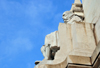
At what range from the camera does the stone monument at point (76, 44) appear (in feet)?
17.2

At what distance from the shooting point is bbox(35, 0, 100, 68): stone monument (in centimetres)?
525

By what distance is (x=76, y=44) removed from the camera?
590 cm

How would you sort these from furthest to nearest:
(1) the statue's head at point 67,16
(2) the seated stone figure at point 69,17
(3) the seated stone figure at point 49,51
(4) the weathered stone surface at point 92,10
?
(1) the statue's head at point 67,16, (2) the seated stone figure at point 69,17, (3) the seated stone figure at point 49,51, (4) the weathered stone surface at point 92,10

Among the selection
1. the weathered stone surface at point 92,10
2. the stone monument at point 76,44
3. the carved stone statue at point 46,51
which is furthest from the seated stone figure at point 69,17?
the carved stone statue at point 46,51

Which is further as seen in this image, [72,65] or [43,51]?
[43,51]

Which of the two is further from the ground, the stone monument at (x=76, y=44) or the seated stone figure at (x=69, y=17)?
the seated stone figure at (x=69, y=17)

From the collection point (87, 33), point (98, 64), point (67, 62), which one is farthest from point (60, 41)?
point (98, 64)

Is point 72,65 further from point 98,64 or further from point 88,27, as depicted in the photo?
point 88,27

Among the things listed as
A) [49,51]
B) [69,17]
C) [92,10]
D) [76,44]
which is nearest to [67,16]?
[69,17]

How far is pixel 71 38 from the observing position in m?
6.44

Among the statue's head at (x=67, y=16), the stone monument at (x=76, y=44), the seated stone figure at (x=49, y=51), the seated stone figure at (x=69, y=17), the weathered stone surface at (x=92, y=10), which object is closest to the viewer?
the stone monument at (x=76, y=44)

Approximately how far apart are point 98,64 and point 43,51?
8.67ft

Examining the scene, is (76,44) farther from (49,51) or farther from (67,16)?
(67,16)

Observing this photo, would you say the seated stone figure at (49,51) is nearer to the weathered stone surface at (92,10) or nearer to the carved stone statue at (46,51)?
the carved stone statue at (46,51)
